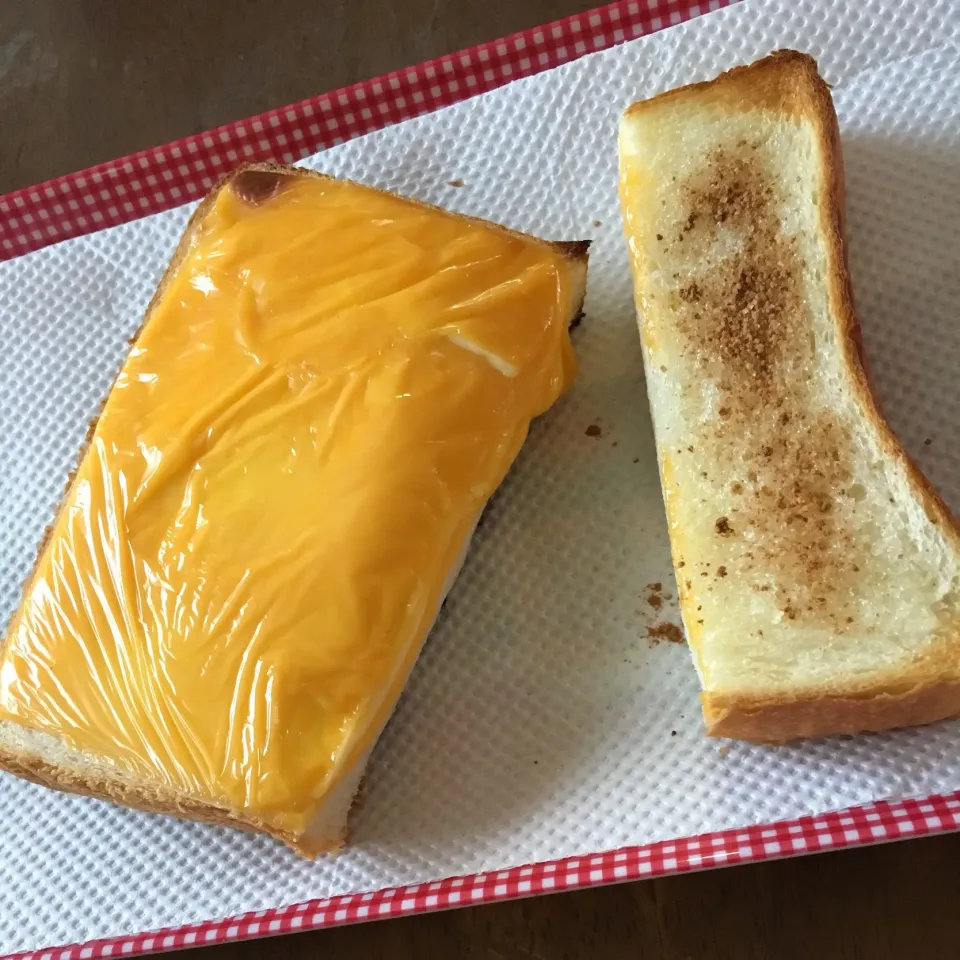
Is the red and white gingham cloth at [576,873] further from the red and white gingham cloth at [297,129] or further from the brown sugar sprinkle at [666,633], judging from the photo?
the red and white gingham cloth at [297,129]

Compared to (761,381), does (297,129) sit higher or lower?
lower

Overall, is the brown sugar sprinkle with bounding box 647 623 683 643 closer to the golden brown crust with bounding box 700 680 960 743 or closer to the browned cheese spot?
the golden brown crust with bounding box 700 680 960 743

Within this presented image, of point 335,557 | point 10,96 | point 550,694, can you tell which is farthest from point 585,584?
point 10,96

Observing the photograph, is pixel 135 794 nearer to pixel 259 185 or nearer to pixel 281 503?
pixel 281 503

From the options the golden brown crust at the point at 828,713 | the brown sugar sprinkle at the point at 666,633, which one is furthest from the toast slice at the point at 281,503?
the golden brown crust at the point at 828,713

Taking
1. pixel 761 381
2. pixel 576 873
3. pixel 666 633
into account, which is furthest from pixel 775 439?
pixel 576 873

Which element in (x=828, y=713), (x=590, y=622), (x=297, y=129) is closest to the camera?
(x=828, y=713)

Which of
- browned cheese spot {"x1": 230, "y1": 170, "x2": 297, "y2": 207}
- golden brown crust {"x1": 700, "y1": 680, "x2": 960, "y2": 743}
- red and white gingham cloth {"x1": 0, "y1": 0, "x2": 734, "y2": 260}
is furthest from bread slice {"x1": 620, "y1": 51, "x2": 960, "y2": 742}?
browned cheese spot {"x1": 230, "y1": 170, "x2": 297, "y2": 207}
